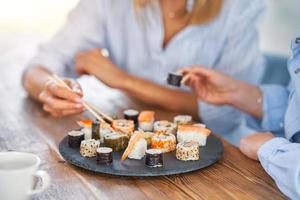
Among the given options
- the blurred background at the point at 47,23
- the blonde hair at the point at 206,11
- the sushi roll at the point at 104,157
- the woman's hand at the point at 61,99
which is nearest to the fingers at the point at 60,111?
the woman's hand at the point at 61,99

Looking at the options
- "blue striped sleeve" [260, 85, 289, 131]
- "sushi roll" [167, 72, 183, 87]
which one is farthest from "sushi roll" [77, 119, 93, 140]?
"blue striped sleeve" [260, 85, 289, 131]

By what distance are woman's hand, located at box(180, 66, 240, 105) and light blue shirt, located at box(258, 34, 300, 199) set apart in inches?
4.1

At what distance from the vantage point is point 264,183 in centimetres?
Result: 108

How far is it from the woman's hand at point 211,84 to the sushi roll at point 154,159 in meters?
0.48

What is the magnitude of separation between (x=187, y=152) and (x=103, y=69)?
2.02 ft

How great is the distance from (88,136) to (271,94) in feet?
1.89

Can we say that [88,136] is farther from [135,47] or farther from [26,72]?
[135,47]

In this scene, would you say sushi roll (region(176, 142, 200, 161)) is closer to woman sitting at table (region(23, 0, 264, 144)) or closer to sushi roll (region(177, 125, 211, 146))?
sushi roll (region(177, 125, 211, 146))

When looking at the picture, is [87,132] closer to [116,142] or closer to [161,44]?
[116,142]

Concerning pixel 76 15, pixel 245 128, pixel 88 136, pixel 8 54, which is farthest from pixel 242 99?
pixel 8 54

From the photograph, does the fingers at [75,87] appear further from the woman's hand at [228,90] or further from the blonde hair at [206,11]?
the blonde hair at [206,11]

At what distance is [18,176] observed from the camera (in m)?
0.85

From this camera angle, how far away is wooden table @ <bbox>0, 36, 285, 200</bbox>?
101cm

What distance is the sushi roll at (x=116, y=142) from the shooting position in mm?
1178
